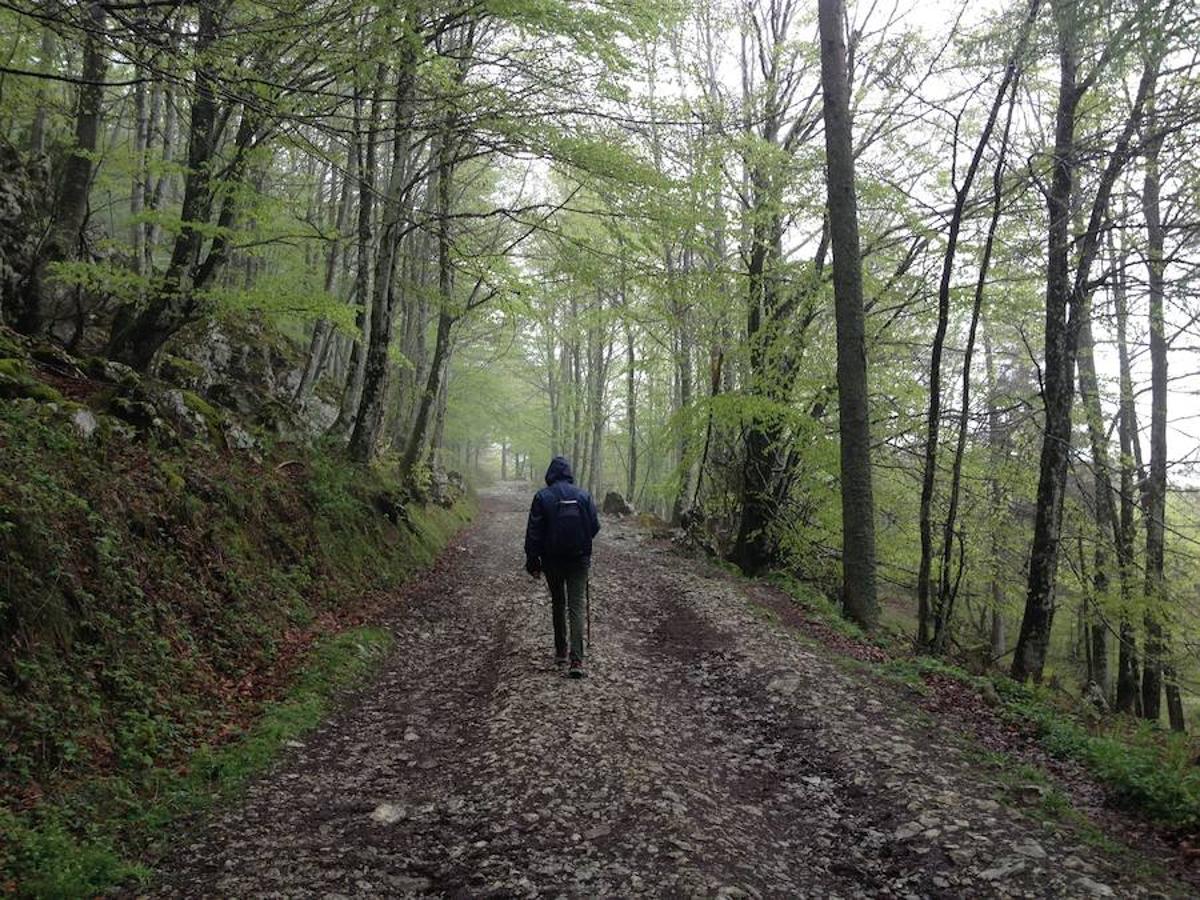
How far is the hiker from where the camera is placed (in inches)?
299

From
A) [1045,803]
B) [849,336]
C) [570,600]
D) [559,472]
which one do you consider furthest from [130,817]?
[849,336]

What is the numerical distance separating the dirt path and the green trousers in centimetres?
36

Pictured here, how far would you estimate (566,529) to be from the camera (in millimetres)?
7594

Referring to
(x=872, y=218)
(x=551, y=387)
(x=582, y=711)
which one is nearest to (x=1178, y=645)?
(x=872, y=218)

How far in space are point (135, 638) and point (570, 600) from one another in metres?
3.84

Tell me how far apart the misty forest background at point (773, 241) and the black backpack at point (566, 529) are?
4.01 metres

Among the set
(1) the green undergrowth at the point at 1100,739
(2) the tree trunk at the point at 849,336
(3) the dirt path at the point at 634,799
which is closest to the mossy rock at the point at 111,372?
(3) the dirt path at the point at 634,799

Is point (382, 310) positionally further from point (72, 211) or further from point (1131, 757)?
point (1131, 757)

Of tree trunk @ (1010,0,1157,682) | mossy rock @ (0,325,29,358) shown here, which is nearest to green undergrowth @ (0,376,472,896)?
mossy rock @ (0,325,29,358)

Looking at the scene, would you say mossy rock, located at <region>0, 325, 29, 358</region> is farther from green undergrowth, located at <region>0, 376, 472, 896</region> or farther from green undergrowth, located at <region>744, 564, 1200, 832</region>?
green undergrowth, located at <region>744, 564, 1200, 832</region>

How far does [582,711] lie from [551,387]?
34032mm

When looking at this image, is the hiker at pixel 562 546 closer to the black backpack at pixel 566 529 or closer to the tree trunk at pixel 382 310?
the black backpack at pixel 566 529

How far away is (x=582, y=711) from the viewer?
6332 mm

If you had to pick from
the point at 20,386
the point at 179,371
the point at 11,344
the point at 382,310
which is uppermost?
the point at 382,310
